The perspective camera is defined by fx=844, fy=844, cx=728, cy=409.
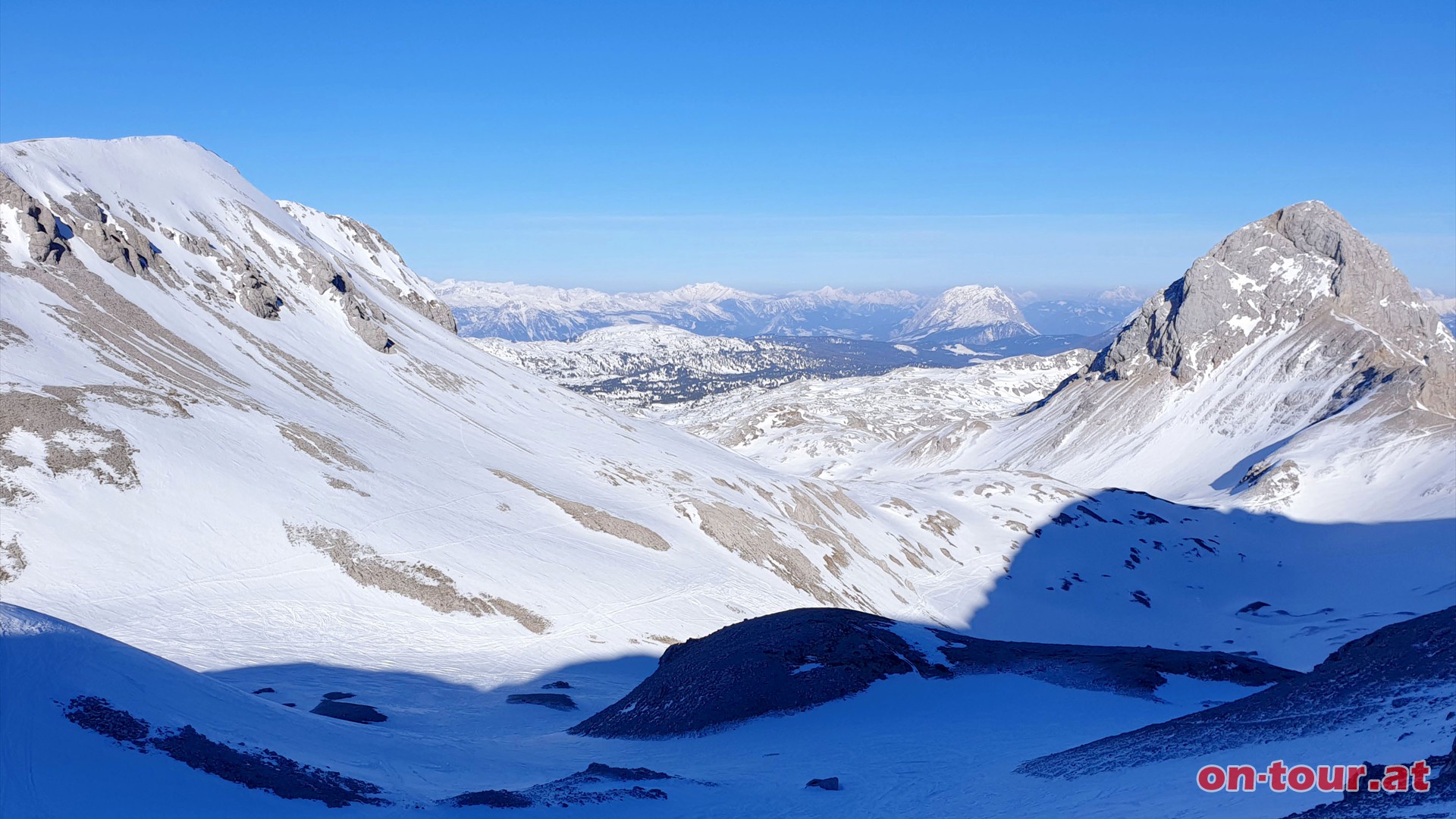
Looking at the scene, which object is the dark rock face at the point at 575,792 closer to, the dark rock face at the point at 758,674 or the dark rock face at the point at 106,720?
the dark rock face at the point at 758,674

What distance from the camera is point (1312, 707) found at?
24.1 meters

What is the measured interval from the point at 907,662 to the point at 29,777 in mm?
32586

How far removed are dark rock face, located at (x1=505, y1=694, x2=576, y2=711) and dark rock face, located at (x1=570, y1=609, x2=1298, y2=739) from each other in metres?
2.81

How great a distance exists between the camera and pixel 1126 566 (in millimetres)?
112250

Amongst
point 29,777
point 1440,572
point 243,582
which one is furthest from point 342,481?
point 1440,572

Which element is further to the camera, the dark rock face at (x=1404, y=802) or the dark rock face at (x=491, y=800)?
the dark rock face at (x=491, y=800)

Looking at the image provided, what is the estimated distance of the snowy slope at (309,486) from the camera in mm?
47906

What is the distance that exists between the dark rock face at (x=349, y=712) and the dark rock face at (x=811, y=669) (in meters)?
8.32

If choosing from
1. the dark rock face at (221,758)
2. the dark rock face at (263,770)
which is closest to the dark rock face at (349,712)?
the dark rock face at (263,770)

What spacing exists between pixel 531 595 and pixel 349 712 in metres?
24.7

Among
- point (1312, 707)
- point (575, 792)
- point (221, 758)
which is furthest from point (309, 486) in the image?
point (1312, 707)

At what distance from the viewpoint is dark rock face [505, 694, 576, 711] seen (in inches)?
1618

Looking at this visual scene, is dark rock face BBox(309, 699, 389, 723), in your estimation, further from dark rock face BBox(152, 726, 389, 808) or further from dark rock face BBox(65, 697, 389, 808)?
dark rock face BBox(65, 697, 389, 808)

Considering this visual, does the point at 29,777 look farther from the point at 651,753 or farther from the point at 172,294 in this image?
the point at 172,294
